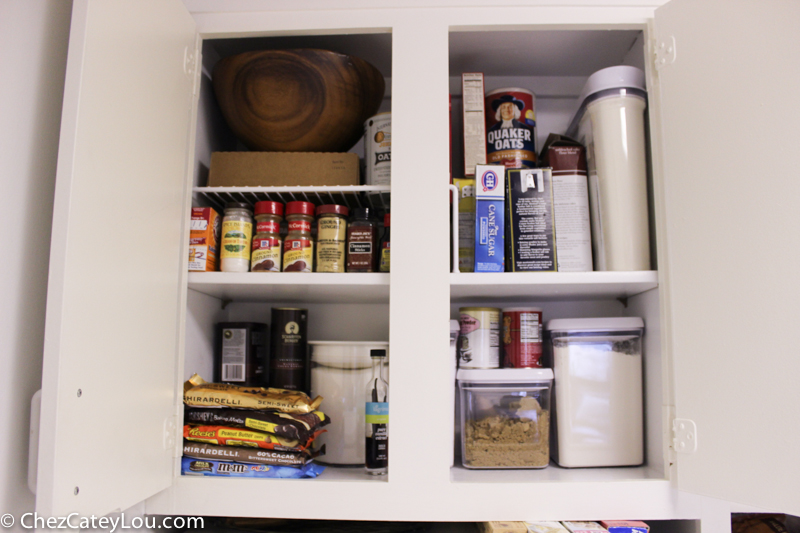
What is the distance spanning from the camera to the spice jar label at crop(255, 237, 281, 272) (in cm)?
103

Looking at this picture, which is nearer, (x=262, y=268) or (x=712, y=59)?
(x=712, y=59)

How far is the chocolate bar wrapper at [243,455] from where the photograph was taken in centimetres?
96

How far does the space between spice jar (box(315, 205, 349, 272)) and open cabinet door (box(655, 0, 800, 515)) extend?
61cm

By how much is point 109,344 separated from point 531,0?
952mm

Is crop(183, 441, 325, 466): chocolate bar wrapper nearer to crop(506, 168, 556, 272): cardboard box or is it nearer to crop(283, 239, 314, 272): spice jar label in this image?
crop(283, 239, 314, 272): spice jar label

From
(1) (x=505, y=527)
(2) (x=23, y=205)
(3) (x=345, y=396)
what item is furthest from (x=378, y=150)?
(1) (x=505, y=527)

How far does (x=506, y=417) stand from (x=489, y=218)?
1.30ft

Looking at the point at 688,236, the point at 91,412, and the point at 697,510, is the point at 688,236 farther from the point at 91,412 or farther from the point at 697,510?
the point at 91,412

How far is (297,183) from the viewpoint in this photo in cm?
108

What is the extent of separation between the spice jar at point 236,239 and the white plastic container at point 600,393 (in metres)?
0.66

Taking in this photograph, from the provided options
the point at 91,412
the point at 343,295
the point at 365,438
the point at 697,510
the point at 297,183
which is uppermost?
the point at 297,183

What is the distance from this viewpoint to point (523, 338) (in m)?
1.09

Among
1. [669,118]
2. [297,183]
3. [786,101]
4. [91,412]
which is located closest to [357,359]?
[297,183]

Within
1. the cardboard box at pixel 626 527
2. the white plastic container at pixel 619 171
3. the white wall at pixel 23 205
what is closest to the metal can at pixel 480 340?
the white plastic container at pixel 619 171
